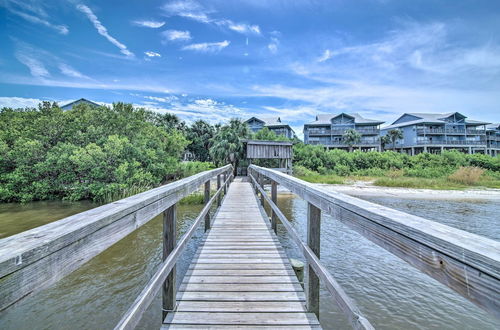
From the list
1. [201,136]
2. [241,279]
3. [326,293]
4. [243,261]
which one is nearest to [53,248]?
[241,279]

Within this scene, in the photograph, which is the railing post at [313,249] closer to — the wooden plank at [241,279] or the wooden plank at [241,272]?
the wooden plank at [241,279]

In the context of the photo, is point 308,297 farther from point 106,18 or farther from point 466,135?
point 466,135

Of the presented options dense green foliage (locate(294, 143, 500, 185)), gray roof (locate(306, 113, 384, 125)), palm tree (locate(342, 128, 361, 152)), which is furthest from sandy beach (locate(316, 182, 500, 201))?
gray roof (locate(306, 113, 384, 125))

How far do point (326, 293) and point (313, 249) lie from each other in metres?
2.69

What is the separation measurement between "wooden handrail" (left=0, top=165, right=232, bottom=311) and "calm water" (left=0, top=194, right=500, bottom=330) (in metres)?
1.81

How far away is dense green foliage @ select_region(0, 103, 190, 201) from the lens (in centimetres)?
1204

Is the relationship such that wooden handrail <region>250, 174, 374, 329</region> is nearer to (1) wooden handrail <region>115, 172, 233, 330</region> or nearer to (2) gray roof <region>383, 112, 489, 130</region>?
(1) wooden handrail <region>115, 172, 233, 330</region>

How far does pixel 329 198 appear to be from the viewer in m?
1.83

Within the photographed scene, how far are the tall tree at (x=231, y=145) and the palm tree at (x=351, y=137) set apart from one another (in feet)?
66.7

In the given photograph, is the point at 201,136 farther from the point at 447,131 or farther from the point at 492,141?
the point at 492,141

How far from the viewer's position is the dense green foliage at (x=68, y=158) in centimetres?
1204

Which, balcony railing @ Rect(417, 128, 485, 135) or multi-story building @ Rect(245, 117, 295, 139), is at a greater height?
multi-story building @ Rect(245, 117, 295, 139)

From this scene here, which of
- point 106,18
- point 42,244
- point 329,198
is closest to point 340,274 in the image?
point 329,198

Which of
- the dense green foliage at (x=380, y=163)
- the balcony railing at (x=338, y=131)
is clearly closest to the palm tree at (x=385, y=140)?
the balcony railing at (x=338, y=131)
